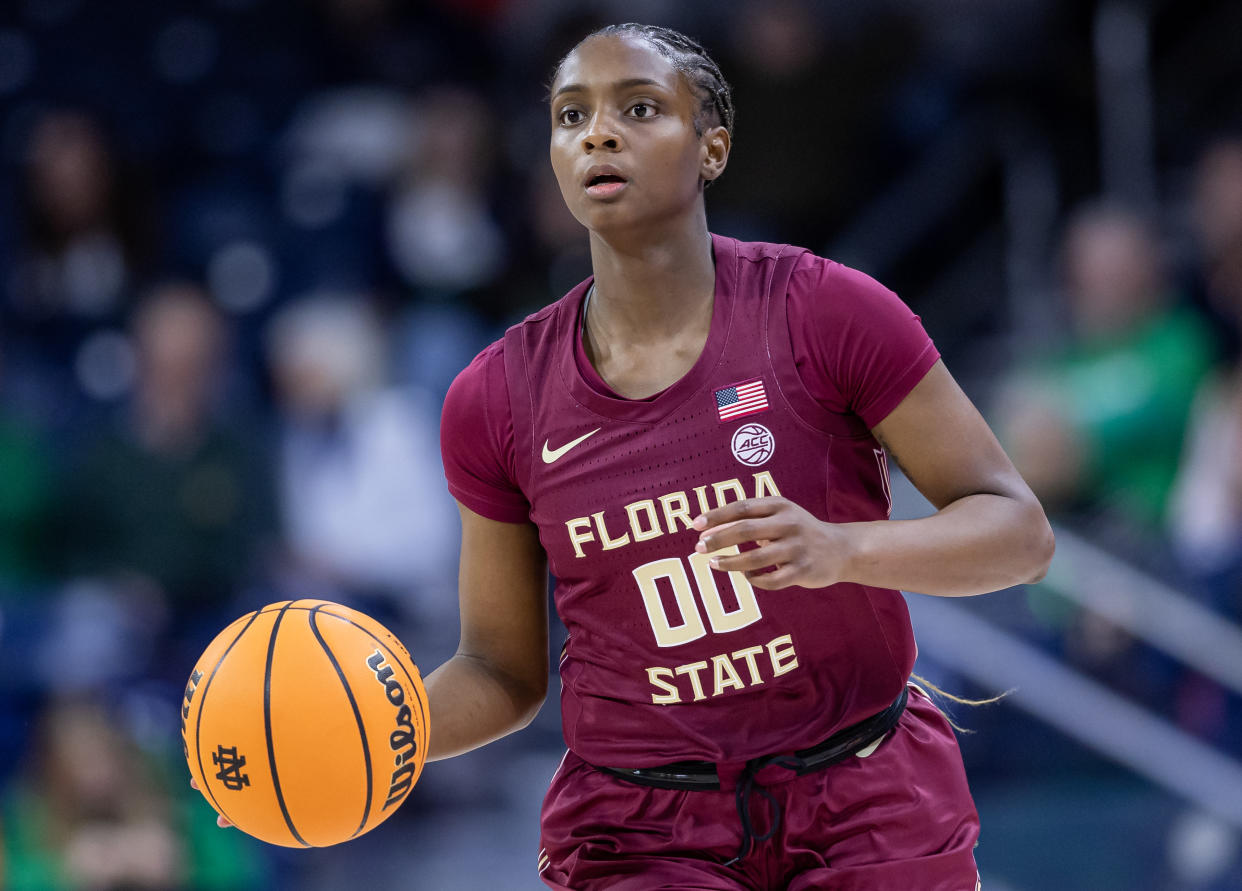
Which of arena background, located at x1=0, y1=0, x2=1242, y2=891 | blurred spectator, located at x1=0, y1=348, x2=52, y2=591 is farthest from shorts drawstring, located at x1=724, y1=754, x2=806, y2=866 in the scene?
blurred spectator, located at x1=0, y1=348, x2=52, y2=591

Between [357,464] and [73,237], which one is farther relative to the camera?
[73,237]

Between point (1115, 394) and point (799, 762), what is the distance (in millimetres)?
3412

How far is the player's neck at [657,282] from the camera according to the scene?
2393 mm

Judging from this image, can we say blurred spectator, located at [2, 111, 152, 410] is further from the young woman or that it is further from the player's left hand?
the player's left hand

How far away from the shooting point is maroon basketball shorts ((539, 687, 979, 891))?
2191mm

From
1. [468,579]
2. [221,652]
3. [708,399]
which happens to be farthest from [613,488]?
[221,652]

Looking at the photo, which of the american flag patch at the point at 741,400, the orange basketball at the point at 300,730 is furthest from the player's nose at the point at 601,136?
the orange basketball at the point at 300,730

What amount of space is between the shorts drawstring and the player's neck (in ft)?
2.23

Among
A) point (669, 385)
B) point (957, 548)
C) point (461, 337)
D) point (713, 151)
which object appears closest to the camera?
point (957, 548)

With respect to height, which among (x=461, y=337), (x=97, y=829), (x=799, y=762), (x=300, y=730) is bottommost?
(x=97, y=829)

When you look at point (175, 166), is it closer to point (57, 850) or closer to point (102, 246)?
point (102, 246)

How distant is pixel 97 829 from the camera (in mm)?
4363

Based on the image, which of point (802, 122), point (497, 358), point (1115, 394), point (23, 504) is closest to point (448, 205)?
point (802, 122)

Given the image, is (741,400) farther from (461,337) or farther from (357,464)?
(461,337)
